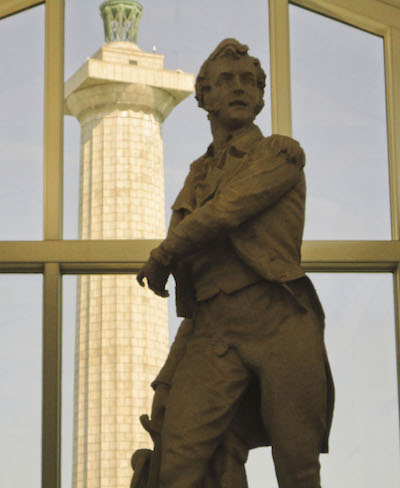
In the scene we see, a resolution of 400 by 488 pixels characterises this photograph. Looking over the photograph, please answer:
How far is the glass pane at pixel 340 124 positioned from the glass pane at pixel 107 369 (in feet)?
3.62

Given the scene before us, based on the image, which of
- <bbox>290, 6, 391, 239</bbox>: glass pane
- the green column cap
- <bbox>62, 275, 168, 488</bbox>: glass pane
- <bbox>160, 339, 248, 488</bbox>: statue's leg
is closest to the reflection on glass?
<bbox>290, 6, 391, 239</bbox>: glass pane

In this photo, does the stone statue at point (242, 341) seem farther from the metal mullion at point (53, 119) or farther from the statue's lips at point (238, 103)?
the metal mullion at point (53, 119)

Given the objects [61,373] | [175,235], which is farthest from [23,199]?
[175,235]

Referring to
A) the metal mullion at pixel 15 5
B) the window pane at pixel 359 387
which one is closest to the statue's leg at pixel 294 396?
the window pane at pixel 359 387

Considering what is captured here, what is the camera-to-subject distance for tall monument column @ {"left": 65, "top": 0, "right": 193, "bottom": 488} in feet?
22.2

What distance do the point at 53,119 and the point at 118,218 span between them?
70cm

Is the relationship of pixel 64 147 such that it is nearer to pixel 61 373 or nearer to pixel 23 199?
pixel 23 199

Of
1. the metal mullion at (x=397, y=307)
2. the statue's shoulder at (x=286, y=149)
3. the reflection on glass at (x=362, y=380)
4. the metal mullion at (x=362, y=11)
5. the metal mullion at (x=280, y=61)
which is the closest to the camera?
the statue's shoulder at (x=286, y=149)

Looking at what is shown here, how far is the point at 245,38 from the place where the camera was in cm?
734

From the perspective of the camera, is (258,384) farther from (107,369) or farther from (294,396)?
(107,369)

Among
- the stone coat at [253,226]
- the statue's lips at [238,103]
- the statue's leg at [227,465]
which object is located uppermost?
the statue's lips at [238,103]

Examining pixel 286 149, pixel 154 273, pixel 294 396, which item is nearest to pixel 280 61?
pixel 286 149

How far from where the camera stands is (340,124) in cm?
735

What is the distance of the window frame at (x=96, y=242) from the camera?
22.2 ft
